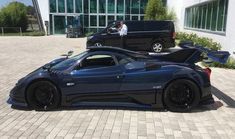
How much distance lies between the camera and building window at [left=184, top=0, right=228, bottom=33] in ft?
51.2

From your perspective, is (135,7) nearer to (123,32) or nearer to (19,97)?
(123,32)

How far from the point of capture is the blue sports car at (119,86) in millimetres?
6297

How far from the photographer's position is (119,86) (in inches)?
249

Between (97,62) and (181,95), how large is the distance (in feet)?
6.13

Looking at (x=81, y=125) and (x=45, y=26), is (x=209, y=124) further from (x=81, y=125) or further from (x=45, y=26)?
(x=45, y=26)

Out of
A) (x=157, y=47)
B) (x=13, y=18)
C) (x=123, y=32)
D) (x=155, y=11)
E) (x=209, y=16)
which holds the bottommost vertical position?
(x=157, y=47)

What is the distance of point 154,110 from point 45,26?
31.0 m

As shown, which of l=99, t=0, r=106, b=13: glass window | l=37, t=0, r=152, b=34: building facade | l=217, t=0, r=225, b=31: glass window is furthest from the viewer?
l=99, t=0, r=106, b=13: glass window

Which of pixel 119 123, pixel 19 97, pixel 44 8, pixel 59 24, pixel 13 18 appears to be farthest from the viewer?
pixel 13 18

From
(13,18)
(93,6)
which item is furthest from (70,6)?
(13,18)

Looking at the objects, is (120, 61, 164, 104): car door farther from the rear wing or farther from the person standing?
the person standing

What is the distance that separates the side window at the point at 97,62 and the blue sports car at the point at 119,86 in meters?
0.03

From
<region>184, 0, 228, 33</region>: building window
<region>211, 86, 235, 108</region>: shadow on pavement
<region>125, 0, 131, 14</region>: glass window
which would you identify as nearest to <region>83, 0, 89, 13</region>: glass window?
<region>125, 0, 131, 14</region>: glass window

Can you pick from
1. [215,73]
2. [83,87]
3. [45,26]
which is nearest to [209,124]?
[83,87]
